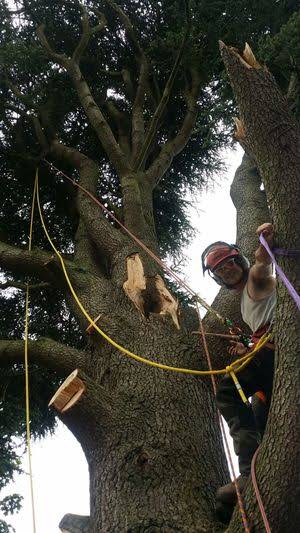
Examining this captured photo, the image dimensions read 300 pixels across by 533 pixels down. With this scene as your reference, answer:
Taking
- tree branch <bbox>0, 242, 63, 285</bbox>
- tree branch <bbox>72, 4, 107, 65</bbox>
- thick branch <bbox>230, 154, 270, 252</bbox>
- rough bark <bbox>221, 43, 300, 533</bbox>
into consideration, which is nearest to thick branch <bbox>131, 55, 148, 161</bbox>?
tree branch <bbox>72, 4, 107, 65</bbox>

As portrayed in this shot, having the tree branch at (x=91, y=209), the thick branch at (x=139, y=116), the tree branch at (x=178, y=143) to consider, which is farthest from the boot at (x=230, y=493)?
the thick branch at (x=139, y=116)

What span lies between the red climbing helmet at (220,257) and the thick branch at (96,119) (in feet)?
10.3

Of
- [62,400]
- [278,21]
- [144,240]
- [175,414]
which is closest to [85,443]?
[62,400]

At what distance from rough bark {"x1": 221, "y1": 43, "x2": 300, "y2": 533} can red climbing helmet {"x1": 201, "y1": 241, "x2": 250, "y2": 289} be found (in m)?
0.79

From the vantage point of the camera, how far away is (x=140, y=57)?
7.86m

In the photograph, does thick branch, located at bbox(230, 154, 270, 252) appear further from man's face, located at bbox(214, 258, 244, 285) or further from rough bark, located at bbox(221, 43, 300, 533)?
rough bark, located at bbox(221, 43, 300, 533)

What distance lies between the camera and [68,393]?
2857 millimetres

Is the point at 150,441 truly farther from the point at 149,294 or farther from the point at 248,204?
the point at 248,204

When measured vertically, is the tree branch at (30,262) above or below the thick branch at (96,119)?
below

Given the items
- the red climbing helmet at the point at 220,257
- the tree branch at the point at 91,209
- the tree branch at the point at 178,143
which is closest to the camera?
the red climbing helmet at the point at 220,257

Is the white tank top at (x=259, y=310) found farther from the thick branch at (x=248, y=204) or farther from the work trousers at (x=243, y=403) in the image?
the thick branch at (x=248, y=204)

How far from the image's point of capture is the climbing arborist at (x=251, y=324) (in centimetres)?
258

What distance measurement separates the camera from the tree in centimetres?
281

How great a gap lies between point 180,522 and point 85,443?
0.82m
